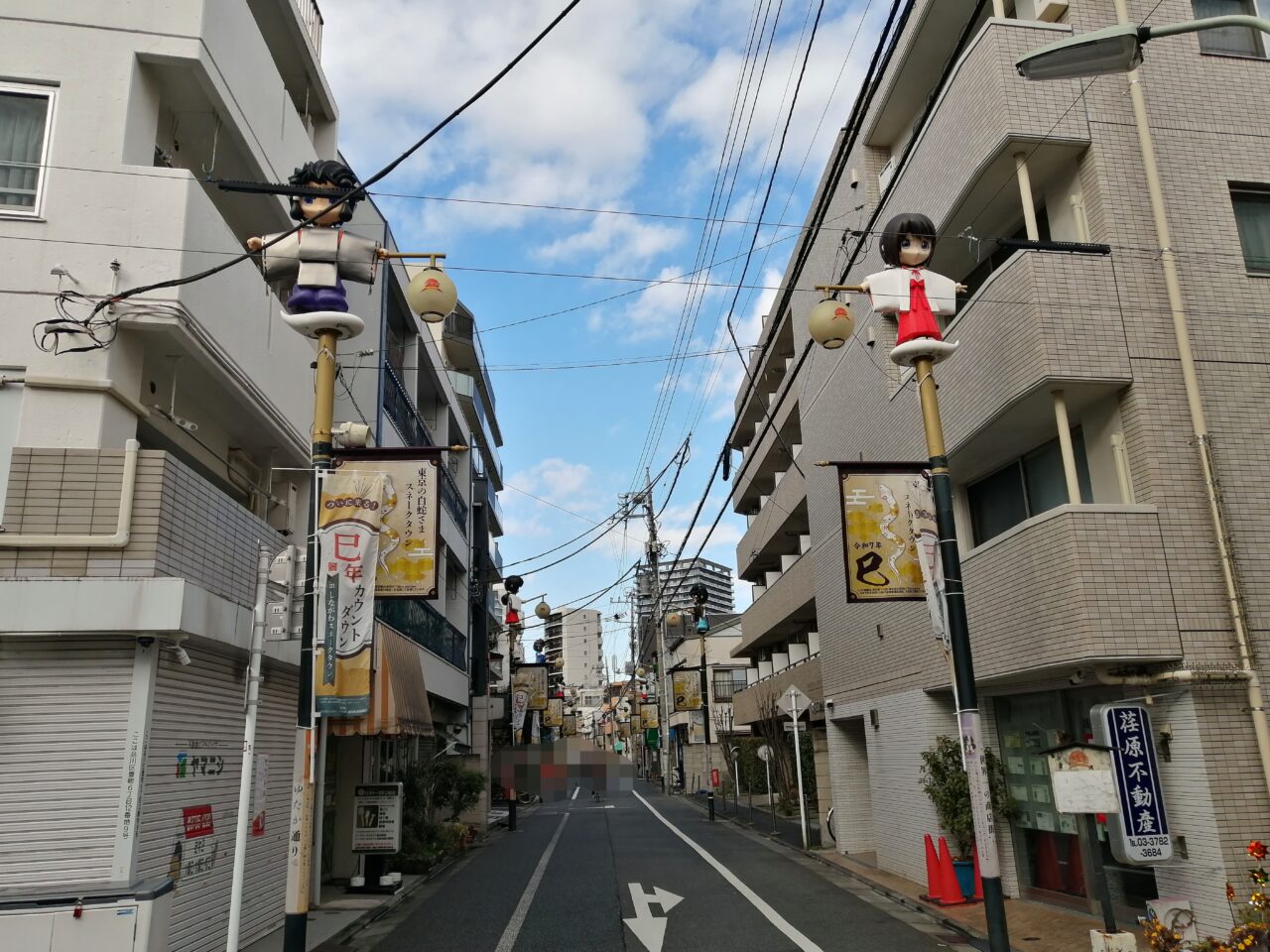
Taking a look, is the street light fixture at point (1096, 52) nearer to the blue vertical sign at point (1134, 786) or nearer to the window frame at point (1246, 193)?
the window frame at point (1246, 193)

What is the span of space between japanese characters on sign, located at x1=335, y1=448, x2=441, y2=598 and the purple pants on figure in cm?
140

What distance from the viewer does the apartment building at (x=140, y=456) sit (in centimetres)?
823

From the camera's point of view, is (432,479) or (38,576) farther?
(432,479)

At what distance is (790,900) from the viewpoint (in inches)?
536

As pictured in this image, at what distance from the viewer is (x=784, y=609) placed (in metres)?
28.0

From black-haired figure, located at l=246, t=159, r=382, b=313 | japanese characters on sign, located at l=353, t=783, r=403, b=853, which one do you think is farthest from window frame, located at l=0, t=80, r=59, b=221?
japanese characters on sign, located at l=353, t=783, r=403, b=853

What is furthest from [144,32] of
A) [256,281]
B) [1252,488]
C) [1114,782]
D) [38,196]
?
[1252,488]

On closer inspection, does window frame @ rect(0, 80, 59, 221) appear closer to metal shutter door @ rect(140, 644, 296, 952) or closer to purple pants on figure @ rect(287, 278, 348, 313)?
purple pants on figure @ rect(287, 278, 348, 313)

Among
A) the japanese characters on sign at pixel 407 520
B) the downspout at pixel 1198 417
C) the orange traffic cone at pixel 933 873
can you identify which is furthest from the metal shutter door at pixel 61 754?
the downspout at pixel 1198 417

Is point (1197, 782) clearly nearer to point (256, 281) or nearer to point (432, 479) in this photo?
point (432, 479)

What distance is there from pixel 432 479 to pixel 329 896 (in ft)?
30.5

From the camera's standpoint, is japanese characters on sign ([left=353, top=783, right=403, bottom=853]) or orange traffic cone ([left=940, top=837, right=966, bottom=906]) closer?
orange traffic cone ([left=940, top=837, right=966, bottom=906])

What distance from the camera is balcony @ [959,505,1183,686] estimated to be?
10.0 m

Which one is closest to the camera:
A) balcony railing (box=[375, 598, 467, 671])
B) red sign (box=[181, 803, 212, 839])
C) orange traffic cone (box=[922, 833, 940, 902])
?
red sign (box=[181, 803, 212, 839])
